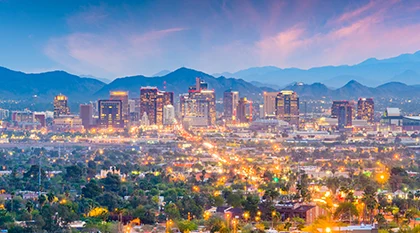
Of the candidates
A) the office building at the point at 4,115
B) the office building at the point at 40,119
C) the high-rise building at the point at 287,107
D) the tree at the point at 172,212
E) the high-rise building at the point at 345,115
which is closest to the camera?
the tree at the point at 172,212

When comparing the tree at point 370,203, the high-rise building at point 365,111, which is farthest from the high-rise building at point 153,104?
the tree at point 370,203

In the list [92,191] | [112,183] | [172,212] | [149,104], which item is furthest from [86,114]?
[172,212]

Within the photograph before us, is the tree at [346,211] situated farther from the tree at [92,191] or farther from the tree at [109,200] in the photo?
the tree at [92,191]

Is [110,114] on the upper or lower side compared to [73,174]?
upper

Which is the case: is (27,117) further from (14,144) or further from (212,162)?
(212,162)

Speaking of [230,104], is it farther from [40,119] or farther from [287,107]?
[40,119]

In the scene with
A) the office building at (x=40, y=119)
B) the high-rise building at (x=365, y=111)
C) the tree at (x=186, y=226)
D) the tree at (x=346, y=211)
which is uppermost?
the high-rise building at (x=365, y=111)

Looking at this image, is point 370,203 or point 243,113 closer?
point 370,203
